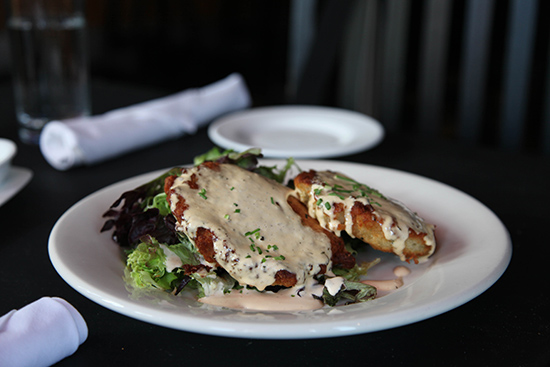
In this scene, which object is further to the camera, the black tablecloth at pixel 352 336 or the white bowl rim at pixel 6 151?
the white bowl rim at pixel 6 151

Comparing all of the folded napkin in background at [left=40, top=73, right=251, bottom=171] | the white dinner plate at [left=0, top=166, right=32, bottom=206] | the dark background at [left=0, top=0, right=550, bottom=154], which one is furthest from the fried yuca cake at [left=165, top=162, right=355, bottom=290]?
the dark background at [left=0, top=0, right=550, bottom=154]

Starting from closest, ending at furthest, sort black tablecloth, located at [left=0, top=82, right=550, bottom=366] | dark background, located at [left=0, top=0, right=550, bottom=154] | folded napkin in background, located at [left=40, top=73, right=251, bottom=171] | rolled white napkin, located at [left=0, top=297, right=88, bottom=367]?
rolled white napkin, located at [left=0, top=297, right=88, bottom=367]
black tablecloth, located at [left=0, top=82, right=550, bottom=366]
folded napkin in background, located at [left=40, top=73, right=251, bottom=171]
dark background, located at [left=0, top=0, right=550, bottom=154]

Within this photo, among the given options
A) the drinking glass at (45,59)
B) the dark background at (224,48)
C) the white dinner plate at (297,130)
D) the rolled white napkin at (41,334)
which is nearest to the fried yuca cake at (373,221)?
the rolled white napkin at (41,334)

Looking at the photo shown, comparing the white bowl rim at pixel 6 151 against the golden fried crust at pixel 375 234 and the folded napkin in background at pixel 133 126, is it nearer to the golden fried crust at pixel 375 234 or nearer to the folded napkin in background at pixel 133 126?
the folded napkin in background at pixel 133 126

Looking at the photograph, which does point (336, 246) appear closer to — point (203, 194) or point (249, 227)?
point (249, 227)

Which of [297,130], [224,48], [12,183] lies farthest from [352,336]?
[224,48]

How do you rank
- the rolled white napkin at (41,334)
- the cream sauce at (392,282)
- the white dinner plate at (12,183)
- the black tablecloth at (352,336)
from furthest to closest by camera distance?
the white dinner plate at (12,183) → the cream sauce at (392,282) → the black tablecloth at (352,336) → the rolled white napkin at (41,334)

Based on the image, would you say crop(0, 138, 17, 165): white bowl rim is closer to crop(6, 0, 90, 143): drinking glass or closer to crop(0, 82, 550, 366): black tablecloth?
crop(0, 82, 550, 366): black tablecloth
